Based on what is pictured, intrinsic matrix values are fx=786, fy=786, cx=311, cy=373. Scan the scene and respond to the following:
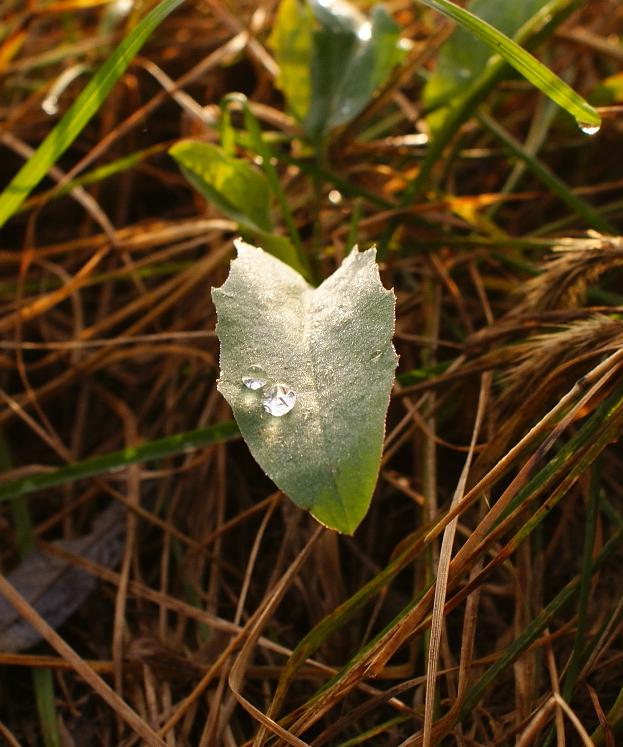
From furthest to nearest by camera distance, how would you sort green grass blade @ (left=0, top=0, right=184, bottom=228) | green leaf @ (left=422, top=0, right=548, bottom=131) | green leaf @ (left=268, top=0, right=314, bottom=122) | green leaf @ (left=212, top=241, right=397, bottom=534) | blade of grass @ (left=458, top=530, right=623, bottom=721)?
green leaf @ (left=268, top=0, right=314, bottom=122)
green leaf @ (left=422, top=0, right=548, bottom=131)
green grass blade @ (left=0, top=0, right=184, bottom=228)
blade of grass @ (left=458, top=530, right=623, bottom=721)
green leaf @ (left=212, top=241, right=397, bottom=534)

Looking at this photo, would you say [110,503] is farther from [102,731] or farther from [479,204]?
[479,204]

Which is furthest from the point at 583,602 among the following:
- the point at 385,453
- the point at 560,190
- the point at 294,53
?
the point at 294,53

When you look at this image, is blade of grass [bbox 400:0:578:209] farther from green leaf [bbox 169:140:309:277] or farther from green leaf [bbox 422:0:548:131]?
green leaf [bbox 169:140:309:277]

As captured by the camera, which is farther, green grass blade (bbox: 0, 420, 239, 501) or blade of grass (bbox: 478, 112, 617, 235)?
blade of grass (bbox: 478, 112, 617, 235)

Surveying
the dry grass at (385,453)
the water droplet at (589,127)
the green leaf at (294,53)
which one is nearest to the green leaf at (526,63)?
the water droplet at (589,127)

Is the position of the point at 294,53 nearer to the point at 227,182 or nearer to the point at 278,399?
the point at 227,182

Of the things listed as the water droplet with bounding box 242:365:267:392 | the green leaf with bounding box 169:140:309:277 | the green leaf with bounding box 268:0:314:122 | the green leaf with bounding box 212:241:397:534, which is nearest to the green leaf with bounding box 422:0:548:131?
the green leaf with bounding box 268:0:314:122

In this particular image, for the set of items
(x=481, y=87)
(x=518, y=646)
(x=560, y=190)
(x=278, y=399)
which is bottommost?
(x=518, y=646)
